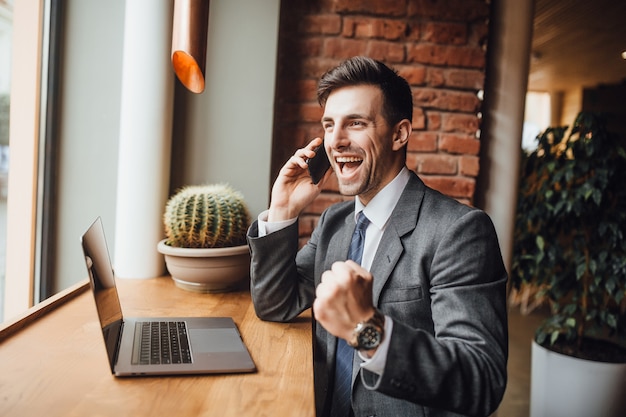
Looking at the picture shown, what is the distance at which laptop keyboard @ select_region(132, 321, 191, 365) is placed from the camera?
1122mm

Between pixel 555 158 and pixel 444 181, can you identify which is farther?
pixel 555 158

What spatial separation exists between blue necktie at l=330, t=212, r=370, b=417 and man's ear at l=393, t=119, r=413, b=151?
23 cm

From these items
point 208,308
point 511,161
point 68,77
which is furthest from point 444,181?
point 68,77

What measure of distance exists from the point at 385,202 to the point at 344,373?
480 mm

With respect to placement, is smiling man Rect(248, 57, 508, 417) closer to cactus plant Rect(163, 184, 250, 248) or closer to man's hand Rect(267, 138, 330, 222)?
man's hand Rect(267, 138, 330, 222)

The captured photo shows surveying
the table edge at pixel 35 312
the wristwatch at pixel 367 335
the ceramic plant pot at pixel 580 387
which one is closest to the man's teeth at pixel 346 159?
the wristwatch at pixel 367 335

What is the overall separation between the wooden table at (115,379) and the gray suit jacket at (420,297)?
0.14 m

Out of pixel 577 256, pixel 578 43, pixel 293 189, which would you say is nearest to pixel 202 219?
pixel 293 189

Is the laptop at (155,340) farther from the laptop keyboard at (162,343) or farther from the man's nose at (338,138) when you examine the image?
the man's nose at (338,138)

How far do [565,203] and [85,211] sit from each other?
222 centimetres

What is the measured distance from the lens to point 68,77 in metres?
2.09

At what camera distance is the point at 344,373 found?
136 cm

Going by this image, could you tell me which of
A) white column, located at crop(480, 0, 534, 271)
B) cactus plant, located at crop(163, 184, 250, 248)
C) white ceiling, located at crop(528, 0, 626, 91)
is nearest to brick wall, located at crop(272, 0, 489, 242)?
white column, located at crop(480, 0, 534, 271)

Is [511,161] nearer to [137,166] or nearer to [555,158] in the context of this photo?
[555,158]
